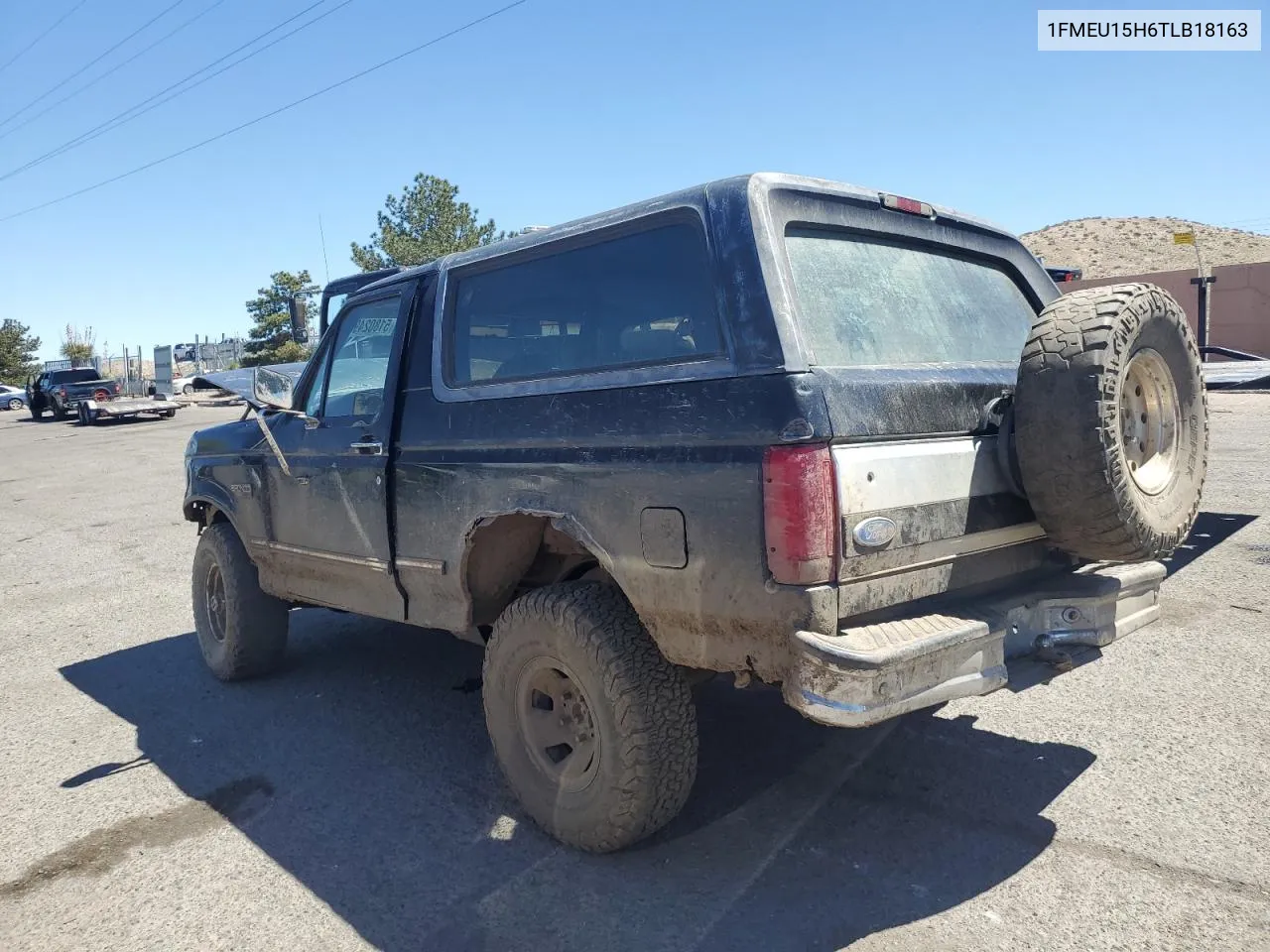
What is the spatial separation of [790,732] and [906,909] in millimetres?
1322

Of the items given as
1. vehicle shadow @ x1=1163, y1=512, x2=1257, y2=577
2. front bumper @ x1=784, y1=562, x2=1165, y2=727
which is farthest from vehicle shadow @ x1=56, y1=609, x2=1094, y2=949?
vehicle shadow @ x1=1163, y1=512, x2=1257, y2=577

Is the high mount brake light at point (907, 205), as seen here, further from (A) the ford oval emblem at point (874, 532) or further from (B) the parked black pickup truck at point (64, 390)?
(B) the parked black pickup truck at point (64, 390)

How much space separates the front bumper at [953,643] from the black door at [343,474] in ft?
7.01

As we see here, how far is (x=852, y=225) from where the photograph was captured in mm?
3244

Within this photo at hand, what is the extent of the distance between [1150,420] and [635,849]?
232cm

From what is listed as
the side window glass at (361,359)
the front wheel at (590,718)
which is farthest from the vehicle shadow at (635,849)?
the side window glass at (361,359)

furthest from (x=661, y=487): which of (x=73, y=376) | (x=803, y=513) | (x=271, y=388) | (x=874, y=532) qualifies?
(x=73, y=376)

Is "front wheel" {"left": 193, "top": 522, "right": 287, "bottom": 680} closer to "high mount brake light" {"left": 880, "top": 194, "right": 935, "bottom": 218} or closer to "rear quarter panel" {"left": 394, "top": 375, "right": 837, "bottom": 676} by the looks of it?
"rear quarter panel" {"left": 394, "top": 375, "right": 837, "bottom": 676}

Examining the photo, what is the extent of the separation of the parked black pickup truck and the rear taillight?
3198 cm

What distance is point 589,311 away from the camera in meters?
3.42

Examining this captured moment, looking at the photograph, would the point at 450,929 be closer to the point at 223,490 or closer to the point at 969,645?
the point at 969,645

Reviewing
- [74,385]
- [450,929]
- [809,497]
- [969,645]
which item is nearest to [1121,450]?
[969,645]

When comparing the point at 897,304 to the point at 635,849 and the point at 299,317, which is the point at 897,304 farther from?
the point at 299,317

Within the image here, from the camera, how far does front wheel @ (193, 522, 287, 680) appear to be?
5.17 m
